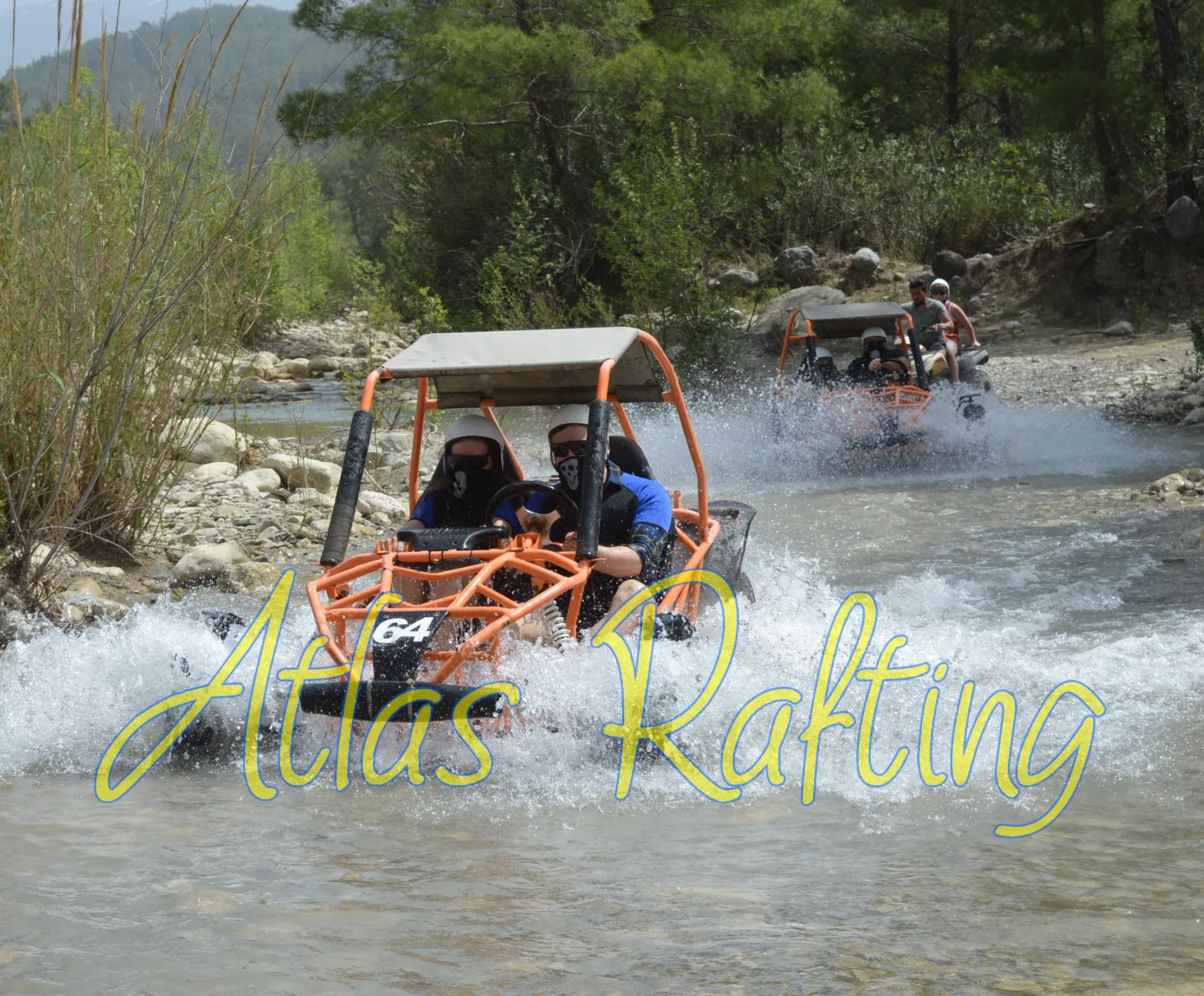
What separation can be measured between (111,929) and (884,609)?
4.98 metres

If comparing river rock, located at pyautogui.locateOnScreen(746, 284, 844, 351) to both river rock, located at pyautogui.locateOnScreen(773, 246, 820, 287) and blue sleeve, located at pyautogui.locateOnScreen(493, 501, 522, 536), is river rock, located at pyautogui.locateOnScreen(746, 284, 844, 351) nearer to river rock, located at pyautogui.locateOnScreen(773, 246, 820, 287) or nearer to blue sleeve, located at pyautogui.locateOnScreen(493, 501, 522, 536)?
river rock, located at pyautogui.locateOnScreen(773, 246, 820, 287)

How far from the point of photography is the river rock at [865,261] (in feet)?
78.7

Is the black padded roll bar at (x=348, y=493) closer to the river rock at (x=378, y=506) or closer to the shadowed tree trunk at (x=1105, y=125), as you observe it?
the river rock at (x=378, y=506)

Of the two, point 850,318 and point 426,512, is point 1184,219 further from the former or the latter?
point 426,512

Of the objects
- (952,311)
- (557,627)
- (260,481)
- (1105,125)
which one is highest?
(1105,125)

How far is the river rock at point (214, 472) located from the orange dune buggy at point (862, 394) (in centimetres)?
515

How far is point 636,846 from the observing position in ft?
14.4

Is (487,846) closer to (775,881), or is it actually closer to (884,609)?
(775,881)

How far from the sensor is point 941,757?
5.18 m

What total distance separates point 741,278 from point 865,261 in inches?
87.7

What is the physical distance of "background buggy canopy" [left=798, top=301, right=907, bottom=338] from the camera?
43.5 ft

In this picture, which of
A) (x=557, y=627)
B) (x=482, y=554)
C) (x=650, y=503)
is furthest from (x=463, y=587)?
(x=650, y=503)

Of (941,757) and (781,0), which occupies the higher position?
(781,0)

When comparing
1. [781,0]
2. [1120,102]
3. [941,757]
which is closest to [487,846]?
[941,757]
